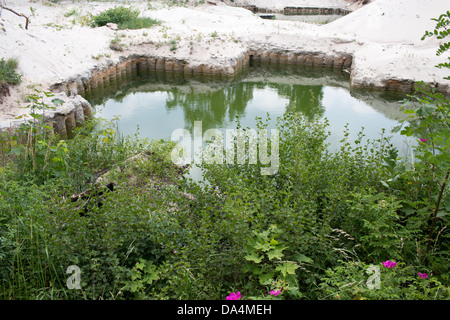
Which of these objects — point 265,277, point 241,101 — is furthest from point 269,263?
point 241,101

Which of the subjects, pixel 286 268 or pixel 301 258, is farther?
pixel 301 258

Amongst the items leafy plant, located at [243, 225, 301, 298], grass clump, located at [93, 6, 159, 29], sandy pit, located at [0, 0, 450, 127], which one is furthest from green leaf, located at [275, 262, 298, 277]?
grass clump, located at [93, 6, 159, 29]

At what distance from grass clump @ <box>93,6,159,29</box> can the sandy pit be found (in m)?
0.52

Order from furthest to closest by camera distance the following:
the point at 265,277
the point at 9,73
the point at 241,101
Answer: the point at 241,101 → the point at 9,73 → the point at 265,277

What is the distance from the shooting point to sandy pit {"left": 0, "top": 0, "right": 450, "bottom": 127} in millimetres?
10352

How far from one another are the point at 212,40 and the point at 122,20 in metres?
3.92

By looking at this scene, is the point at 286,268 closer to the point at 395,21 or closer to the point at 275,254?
the point at 275,254

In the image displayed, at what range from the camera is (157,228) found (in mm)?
3445

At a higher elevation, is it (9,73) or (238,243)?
(9,73)

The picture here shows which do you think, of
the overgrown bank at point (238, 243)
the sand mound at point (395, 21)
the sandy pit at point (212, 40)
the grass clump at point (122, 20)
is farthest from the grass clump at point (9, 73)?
the sand mound at point (395, 21)

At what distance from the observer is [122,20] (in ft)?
49.9

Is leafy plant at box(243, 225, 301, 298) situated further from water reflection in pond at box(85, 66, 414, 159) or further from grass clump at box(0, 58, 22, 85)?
grass clump at box(0, 58, 22, 85)

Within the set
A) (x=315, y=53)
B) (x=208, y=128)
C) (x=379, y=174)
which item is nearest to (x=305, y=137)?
(x=379, y=174)
